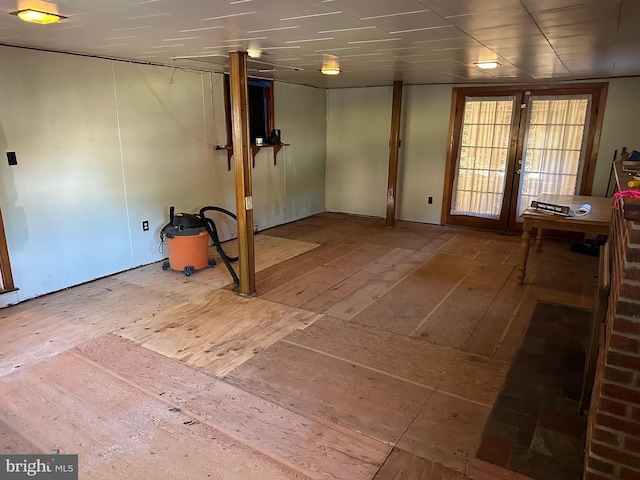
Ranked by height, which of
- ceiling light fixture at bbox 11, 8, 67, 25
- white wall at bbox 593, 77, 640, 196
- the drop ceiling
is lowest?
white wall at bbox 593, 77, 640, 196

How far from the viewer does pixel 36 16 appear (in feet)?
7.94

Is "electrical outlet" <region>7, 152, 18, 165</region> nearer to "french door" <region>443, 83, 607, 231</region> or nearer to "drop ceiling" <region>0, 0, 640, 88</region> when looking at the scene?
"drop ceiling" <region>0, 0, 640, 88</region>

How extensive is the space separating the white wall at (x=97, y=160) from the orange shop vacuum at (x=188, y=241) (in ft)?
1.58

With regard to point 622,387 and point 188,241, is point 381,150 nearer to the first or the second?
point 188,241

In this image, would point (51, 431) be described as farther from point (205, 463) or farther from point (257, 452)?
point (257, 452)

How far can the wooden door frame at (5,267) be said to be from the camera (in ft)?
12.2

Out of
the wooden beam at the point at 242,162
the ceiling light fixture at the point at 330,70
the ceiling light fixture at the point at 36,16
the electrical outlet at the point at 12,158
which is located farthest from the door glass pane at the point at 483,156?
the electrical outlet at the point at 12,158

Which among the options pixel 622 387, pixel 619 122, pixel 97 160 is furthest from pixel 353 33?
pixel 619 122

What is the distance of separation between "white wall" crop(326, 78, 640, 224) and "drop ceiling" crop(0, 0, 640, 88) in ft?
6.88

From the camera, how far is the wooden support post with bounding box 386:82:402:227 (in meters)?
6.50

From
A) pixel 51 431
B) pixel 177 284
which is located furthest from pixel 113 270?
pixel 51 431

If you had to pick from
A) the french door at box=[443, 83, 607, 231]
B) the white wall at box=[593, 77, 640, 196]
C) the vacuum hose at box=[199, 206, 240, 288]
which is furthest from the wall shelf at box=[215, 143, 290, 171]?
the white wall at box=[593, 77, 640, 196]

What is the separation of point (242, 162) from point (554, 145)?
4.61 m

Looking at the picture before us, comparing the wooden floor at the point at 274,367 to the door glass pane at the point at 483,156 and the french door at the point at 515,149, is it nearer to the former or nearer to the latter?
the french door at the point at 515,149
